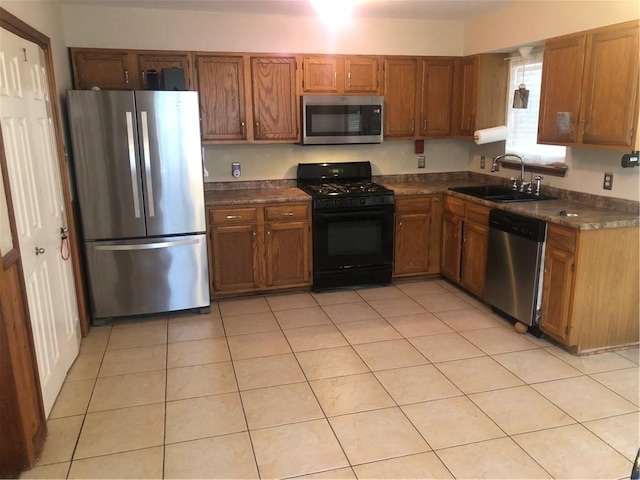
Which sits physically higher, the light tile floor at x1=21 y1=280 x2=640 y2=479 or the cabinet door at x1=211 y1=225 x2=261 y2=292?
the cabinet door at x1=211 y1=225 x2=261 y2=292

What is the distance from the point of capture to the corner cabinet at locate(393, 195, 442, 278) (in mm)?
4641

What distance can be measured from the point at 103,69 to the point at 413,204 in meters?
2.93

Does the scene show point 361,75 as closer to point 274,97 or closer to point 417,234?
point 274,97

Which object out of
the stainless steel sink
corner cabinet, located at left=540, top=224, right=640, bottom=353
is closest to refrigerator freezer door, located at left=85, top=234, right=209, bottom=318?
the stainless steel sink

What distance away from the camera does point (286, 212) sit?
14.2 feet

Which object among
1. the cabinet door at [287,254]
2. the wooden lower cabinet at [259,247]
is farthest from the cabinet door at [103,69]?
the cabinet door at [287,254]

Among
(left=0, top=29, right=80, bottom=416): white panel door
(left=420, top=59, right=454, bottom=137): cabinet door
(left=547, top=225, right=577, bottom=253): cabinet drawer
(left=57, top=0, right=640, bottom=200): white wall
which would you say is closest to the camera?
(left=0, top=29, right=80, bottom=416): white panel door

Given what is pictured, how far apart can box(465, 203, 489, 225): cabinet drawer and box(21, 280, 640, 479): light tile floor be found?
31.9 inches

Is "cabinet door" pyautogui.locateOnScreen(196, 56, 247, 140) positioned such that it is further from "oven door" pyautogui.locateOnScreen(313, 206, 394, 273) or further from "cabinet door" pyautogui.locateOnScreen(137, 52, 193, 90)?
"oven door" pyautogui.locateOnScreen(313, 206, 394, 273)

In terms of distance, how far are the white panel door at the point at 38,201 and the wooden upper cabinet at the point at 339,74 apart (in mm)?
2162

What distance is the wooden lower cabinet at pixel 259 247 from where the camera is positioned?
421cm

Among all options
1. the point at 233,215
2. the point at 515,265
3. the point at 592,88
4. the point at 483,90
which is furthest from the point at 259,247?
the point at 592,88

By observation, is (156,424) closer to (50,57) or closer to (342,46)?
(50,57)

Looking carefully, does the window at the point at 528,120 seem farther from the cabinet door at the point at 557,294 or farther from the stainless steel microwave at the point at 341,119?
the stainless steel microwave at the point at 341,119
